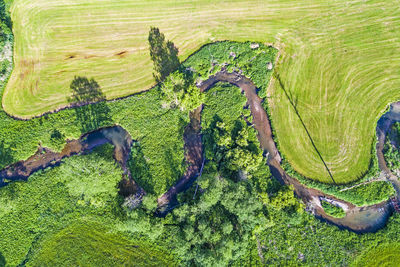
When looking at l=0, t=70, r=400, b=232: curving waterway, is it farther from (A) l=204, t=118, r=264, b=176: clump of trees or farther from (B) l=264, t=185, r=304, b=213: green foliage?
(B) l=264, t=185, r=304, b=213: green foliage

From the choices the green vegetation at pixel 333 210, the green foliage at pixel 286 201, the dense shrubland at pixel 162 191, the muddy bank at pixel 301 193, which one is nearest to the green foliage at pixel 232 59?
the dense shrubland at pixel 162 191

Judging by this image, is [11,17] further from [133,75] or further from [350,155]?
[350,155]

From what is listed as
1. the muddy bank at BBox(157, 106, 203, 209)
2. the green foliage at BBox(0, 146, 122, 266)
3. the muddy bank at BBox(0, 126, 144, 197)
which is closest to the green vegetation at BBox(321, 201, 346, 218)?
the muddy bank at BBox(157, 106, 203, 209)

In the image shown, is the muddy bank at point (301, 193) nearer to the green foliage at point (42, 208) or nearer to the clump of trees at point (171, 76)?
the clump of trees at point (171, 76)

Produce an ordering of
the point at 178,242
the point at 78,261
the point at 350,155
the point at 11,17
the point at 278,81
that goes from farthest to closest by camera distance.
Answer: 1. the point at 11,17
2. the point at 278,81
3. the point at 350,155
4. the point at 78,261
5. the point at 178,242

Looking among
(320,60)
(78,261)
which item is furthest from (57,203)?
(320,60)

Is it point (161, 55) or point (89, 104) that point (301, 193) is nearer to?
point (161, 55)

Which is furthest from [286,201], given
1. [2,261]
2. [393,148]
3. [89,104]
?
[2,261]
